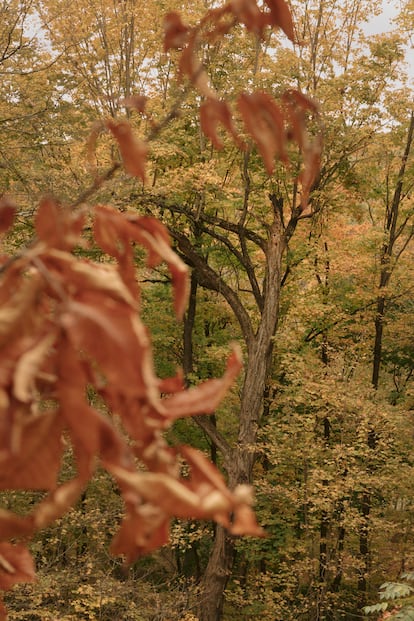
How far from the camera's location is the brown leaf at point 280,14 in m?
0.81

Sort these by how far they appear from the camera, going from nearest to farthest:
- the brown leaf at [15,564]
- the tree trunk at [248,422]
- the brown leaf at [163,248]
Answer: the brown leaf at [163,248] < the brown leaf at [15,564] < the tree trunk at [248,422]

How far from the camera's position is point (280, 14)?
0.82 metres

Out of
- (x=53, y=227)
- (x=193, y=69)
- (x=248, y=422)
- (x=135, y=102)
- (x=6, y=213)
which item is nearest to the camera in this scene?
(x=53, y=227)

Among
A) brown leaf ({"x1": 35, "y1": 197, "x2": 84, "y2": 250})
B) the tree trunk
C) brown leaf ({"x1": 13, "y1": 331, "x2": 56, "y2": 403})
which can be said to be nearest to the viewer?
brown leaf ({"x1": 13, "y1": 331, "x2": 56, "y2": 403})

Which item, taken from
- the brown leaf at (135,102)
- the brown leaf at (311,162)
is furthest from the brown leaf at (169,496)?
the brown leaf at (135,102)

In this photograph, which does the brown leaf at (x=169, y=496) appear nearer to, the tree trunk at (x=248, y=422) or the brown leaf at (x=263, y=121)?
the brown leaf at (x=263, y=121)

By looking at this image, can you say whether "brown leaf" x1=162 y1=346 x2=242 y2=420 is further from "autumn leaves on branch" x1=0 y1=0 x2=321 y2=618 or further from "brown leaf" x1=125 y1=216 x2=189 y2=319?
"brown leaf" x1=125 y1=216 x2=189 y2=319

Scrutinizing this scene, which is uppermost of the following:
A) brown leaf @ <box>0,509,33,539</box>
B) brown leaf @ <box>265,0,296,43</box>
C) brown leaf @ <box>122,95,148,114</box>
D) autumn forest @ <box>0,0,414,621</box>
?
autumn forest @ <box>0,0,414,621</box>

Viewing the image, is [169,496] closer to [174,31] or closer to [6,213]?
[6,213]

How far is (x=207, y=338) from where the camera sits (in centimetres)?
1581

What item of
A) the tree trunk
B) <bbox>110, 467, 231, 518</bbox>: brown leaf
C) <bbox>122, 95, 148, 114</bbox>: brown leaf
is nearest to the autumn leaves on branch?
<bbox>110, 467, 231, 518</bbox>: brown leaf

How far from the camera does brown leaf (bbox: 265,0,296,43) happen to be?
32.0 inches

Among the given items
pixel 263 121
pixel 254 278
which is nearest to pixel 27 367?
pixel 263 121

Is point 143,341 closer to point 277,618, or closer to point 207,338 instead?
point 277,618
